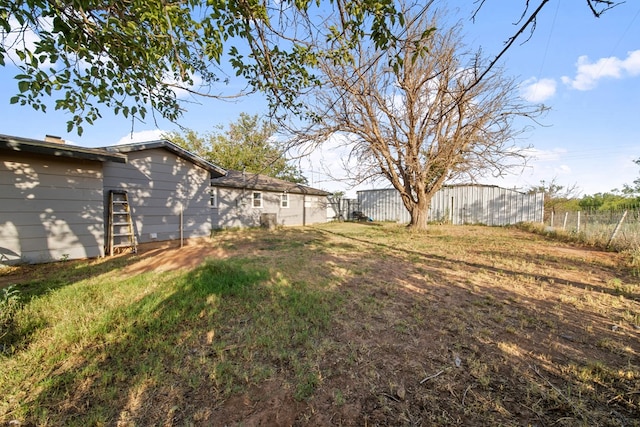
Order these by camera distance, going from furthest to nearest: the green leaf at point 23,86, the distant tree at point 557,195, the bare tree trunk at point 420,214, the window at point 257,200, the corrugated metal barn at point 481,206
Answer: the corrugated metal barn at point 481,206, the distant tree at point 557,195, the window at point 257,200, the bare tree trunk at point 420,214, the green leaf at point 23,86

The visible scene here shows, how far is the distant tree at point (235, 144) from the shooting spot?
78.2 feet

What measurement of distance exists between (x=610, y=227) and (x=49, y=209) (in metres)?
15.9

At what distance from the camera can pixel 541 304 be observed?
12.2 ft

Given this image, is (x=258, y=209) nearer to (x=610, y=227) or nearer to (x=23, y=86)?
(x=23, y=86)

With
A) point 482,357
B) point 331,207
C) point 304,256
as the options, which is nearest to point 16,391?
point 482,357

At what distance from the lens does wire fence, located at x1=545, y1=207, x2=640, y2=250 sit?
734 cm

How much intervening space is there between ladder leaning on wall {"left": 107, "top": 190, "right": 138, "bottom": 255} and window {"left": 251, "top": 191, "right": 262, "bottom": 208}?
25.9 ft

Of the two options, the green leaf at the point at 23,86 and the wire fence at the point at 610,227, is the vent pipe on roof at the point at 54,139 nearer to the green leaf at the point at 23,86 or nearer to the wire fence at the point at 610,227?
the green leaf at the point at 23,86

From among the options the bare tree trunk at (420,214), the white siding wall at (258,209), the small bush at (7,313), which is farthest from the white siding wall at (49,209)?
the bare tree trunk at (420,214)

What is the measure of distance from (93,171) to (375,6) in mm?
7339

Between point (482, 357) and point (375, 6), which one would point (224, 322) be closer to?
point (482, 357)

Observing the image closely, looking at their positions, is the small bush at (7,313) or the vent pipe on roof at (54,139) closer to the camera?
the small bush at (7,313)

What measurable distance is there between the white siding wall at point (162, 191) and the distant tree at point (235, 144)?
14128mm

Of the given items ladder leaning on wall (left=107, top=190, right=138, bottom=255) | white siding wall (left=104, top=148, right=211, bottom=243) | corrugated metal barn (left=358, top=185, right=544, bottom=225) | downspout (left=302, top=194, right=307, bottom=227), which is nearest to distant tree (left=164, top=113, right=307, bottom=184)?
downspout (left=302, top=194, right=307, bottom=227)
